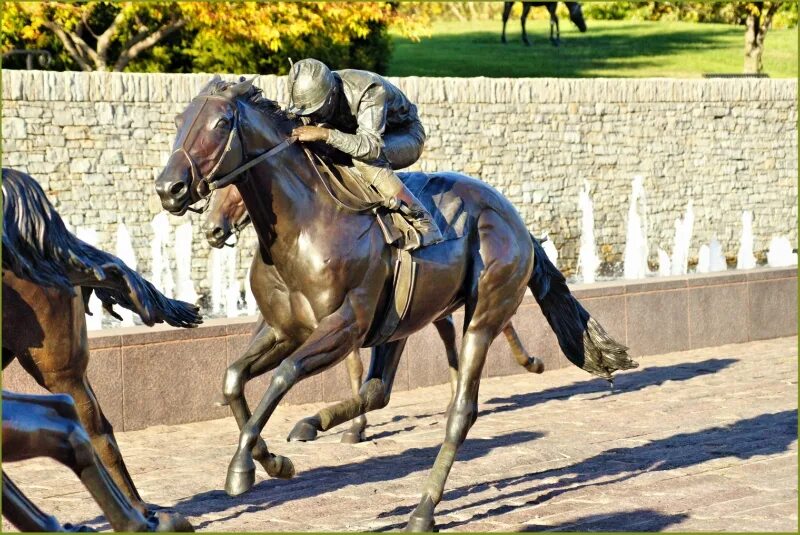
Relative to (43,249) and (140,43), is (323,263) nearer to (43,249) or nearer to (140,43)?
(43,249)

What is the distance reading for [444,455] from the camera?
25.0 feet

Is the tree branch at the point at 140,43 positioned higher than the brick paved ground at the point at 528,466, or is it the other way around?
the tree branch at the point at 140,43

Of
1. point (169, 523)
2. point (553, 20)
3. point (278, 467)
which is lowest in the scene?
point (278, 467)

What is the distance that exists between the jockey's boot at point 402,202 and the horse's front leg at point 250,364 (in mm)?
891

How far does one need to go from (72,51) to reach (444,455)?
2097 cm

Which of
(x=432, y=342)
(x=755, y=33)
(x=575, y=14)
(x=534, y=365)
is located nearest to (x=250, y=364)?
(x=534, y=365)

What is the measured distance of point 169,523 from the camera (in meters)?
5.65

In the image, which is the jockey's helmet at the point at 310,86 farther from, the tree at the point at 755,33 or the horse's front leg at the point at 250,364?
the tree at the point at 755,33

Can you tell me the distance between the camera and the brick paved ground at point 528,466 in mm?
7633

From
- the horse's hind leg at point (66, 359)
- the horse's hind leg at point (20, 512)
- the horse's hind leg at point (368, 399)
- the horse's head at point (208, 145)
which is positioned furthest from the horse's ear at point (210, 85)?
the horse's hind leg at point (20, 512)

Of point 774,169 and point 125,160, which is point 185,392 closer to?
point 125,160

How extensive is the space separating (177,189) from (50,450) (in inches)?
81.1

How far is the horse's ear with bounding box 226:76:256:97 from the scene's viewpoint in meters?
7.11

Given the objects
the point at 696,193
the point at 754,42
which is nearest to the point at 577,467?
the point at 696,193
